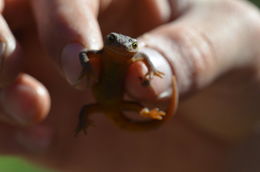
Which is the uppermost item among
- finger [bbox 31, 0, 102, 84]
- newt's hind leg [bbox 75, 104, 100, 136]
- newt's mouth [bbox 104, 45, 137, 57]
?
finger [bbox 31, 0, 102, 84]

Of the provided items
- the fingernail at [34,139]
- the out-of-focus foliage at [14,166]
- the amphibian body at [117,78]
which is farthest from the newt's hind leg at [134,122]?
the out-of-focus foliage at [14,166]

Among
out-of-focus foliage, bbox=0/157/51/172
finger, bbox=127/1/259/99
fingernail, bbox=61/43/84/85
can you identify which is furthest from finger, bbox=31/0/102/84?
out-of-focus foliage, bbox=0/157/51/172

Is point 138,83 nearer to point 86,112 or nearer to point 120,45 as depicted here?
point 120,45

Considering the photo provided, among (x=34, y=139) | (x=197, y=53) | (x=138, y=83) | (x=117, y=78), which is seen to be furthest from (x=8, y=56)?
(x=34, y=139)

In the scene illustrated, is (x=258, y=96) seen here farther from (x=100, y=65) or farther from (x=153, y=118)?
(x=100, y=65)

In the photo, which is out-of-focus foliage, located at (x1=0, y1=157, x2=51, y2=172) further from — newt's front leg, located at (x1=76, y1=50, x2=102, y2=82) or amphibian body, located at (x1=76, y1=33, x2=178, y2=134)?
newt's front leg, located at (x1=76, y1=50, x2=102, y2=82)

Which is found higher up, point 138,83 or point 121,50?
point 121,50
